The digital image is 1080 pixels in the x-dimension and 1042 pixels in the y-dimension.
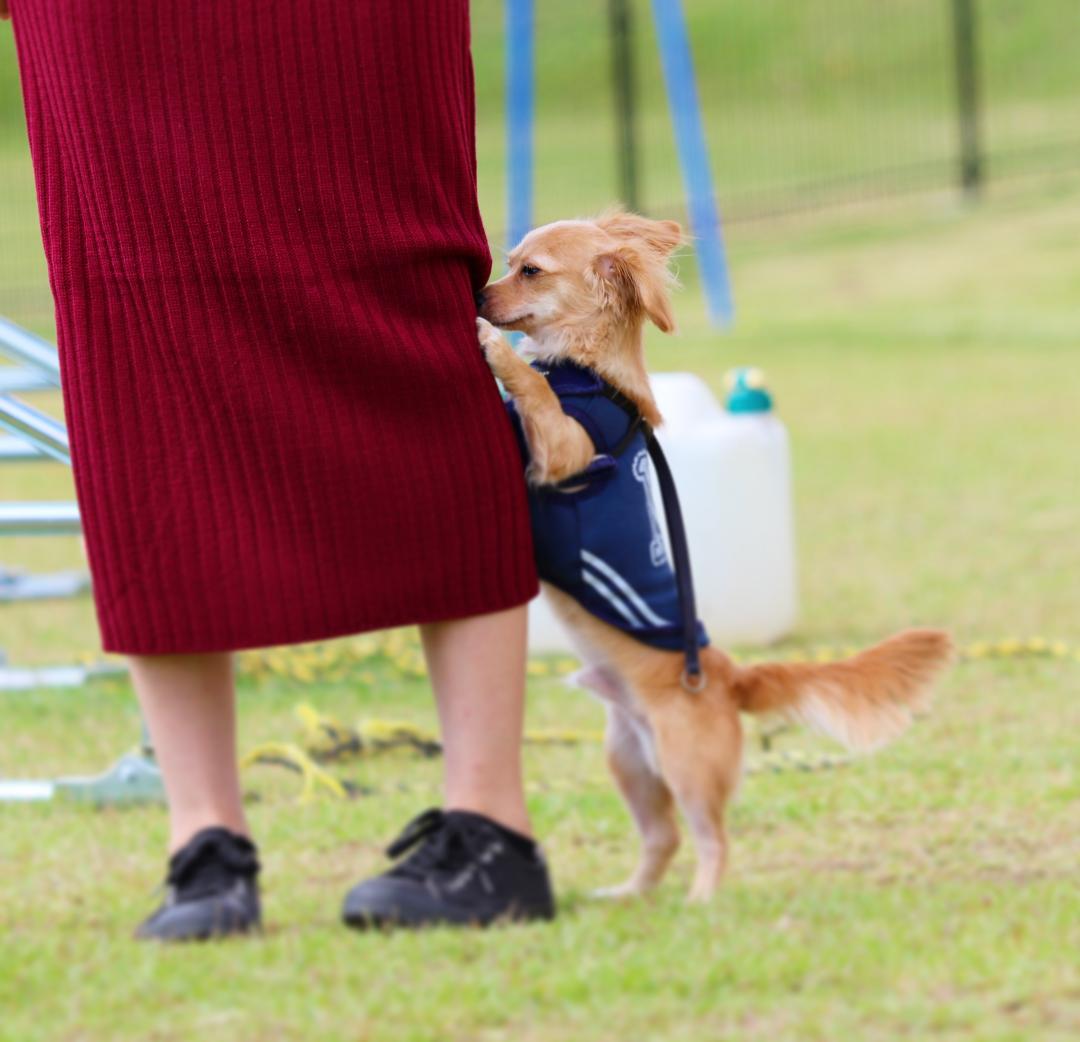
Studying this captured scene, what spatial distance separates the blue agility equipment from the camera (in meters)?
13.2

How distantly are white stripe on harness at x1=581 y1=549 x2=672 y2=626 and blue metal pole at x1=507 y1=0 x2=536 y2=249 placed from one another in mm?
10391

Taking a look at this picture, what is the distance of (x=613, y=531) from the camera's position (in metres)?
2.69

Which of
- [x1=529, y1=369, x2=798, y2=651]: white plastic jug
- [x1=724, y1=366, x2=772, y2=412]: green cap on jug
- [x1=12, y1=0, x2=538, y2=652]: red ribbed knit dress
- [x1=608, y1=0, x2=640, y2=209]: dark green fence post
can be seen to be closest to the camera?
[x1=12, y1=0, x2=538, y2=652]: red ribbed knit dress

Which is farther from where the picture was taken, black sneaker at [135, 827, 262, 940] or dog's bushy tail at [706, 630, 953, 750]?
dog's bushy tail at [706, 630, 953, 750]

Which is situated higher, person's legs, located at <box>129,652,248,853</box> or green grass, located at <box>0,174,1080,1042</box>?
person's legs, located at <box>129,652,248,853</box>

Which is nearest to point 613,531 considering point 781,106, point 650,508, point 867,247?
point 650,508

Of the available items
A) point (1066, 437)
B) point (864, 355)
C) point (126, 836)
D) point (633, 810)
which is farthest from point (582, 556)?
point (864, 355)

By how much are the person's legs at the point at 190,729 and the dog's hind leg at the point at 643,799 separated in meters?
0.62

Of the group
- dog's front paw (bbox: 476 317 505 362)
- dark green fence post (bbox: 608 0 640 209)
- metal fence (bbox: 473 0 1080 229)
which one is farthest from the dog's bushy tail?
metal fence (bbox: 473 0 1080 229)

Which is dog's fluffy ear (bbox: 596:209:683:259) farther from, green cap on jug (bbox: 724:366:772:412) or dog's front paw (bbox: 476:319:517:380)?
green cap on jug (bbox: 724:366:772:412)

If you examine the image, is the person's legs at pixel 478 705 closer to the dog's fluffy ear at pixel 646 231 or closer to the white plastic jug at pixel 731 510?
the dog's fluffy ear at pixel 646 231

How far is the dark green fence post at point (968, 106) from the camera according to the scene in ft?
60.2

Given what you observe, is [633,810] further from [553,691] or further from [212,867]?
[553,691]

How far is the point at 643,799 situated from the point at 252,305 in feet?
3.31
